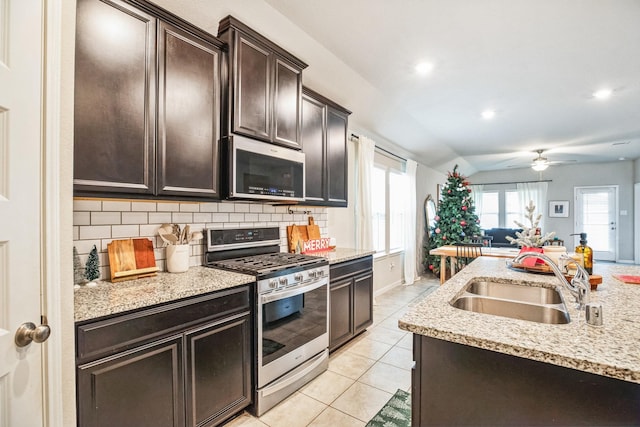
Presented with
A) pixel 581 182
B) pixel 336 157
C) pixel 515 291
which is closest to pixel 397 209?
pixel 336 157

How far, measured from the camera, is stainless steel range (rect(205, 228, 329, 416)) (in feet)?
6.35

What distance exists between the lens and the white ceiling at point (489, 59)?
207cm

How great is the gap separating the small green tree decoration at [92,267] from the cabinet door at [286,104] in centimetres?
135

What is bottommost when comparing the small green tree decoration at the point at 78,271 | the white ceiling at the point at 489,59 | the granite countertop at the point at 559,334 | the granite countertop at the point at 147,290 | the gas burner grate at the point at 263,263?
the granite countertop at the point at 559,334

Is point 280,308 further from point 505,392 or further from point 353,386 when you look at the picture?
point 505,392

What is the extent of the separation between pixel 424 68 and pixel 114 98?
2629mm

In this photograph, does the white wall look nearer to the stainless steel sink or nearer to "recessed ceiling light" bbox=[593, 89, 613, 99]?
"recessed ceiling light" bbox=[593, 89, 613, 99]

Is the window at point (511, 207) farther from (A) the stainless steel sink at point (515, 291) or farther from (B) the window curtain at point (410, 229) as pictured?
(A) the stainless steel sink at point (515, 291)

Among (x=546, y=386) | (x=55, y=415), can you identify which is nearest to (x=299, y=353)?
(x=55, y=415)

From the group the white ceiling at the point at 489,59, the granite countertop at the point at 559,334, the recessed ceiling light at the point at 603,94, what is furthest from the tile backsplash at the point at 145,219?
Answer: the recessed ceiling light at the point at 603,94

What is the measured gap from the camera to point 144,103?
163cm

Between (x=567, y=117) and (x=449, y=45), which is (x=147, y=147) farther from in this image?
(x=567, y=117)

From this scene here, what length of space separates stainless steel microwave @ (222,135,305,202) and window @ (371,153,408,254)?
2353mm

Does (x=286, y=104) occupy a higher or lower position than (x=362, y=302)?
higher
